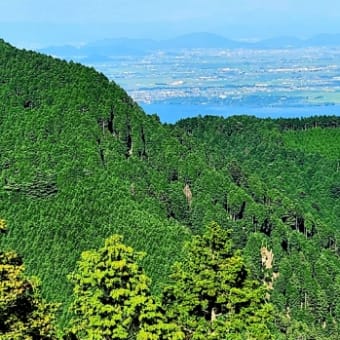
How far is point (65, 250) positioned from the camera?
4666 centimetres

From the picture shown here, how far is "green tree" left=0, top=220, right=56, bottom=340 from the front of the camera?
15595 mm

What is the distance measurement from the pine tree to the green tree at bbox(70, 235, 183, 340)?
1.54 metres

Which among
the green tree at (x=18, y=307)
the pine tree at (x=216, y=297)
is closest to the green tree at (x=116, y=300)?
the green tree at (x=18, y=307)

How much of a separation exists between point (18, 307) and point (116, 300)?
7.14 feet

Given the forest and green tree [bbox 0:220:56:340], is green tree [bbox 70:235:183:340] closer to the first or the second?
green tree [bbox 0:220:56:340]

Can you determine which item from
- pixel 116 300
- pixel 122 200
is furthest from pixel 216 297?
pixel 122 200

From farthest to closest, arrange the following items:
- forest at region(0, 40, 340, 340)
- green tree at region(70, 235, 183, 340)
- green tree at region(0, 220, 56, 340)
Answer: forest at region(0, 40, 340, 340), green tree at region(70, 235, 183, 340), green tree at region(0, 220, 56, 340)

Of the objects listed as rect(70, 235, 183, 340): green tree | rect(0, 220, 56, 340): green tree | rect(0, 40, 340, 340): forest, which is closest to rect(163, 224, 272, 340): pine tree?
rect(70, 235, 183, 340): green tree

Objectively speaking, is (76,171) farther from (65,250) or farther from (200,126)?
(200,126)

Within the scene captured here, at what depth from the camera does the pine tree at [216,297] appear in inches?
727

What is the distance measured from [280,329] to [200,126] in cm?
6862

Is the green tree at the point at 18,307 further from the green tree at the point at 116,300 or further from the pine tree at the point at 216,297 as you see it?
the pine tree at the point at 216,297

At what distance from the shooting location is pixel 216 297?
18.9m

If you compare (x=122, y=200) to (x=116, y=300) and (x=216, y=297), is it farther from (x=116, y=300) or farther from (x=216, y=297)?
(x=116, y=300)
